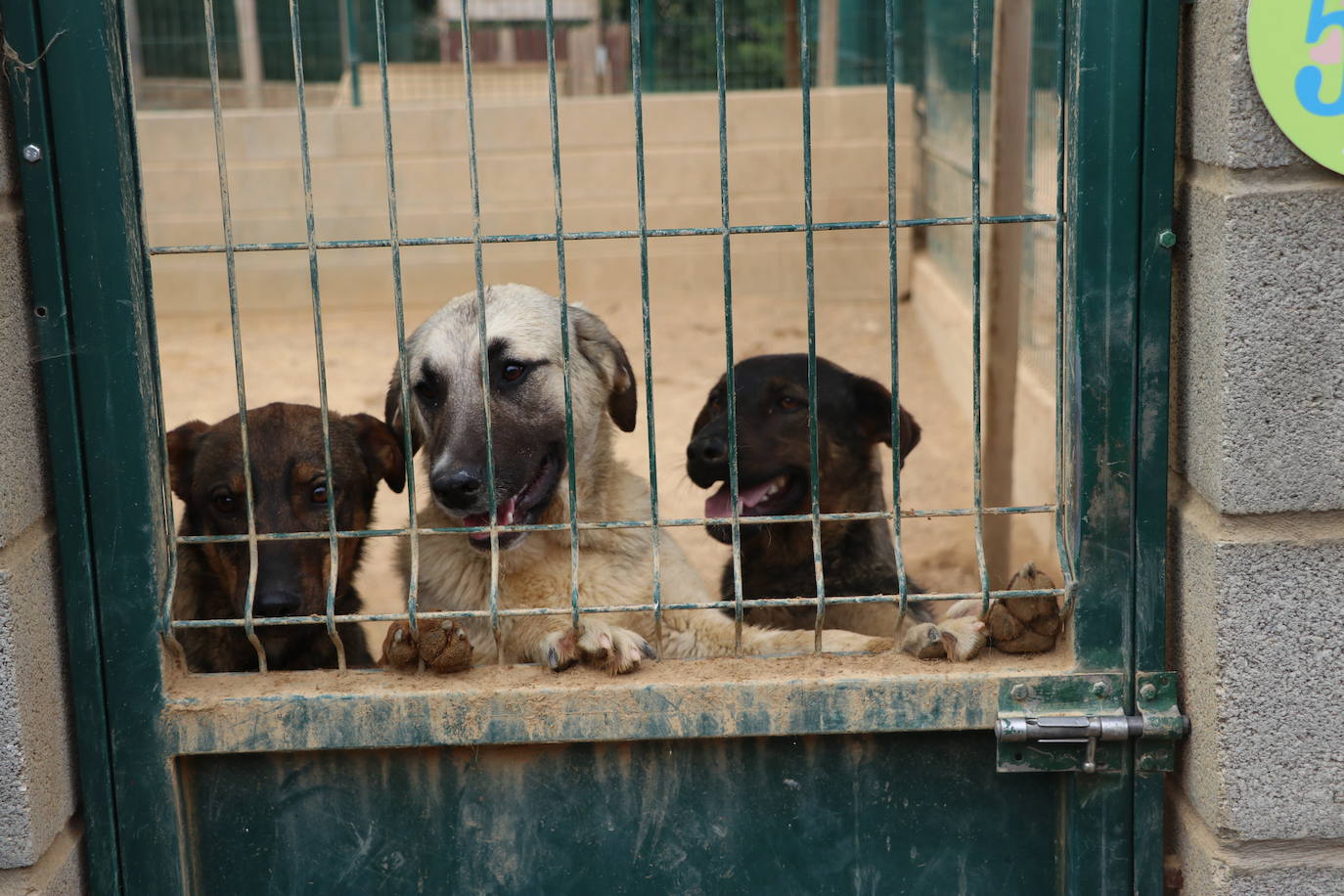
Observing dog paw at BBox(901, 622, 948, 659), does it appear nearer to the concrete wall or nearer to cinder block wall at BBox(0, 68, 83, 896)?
cinder block wall at BBox(0, 68, 83, 896)

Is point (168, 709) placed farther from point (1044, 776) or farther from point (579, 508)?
point (1044, 776)

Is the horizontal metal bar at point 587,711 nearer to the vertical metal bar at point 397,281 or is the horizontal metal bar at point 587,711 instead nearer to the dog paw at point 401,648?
the dog paw at point 401,648

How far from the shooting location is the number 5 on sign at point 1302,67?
247cm

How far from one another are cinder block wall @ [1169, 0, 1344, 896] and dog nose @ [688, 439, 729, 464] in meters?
1.57

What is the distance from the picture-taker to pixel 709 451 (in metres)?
4.16

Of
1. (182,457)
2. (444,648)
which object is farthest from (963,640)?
(182,457)

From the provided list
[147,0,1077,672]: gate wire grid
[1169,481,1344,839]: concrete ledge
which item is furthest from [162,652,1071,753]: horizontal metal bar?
[1169,481,1344,839]: concrete ledge

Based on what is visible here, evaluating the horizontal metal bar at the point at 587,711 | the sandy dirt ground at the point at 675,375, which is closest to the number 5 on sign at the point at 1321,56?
the horizontal metal bar at the point at 587,711

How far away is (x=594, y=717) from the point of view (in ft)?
9.58

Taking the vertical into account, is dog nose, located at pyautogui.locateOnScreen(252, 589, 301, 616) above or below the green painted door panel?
above

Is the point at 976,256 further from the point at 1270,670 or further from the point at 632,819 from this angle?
the point at 632,819

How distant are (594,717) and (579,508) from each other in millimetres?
1120

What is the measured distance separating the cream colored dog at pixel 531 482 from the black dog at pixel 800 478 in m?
0.31

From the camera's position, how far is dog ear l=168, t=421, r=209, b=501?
3.89 m
